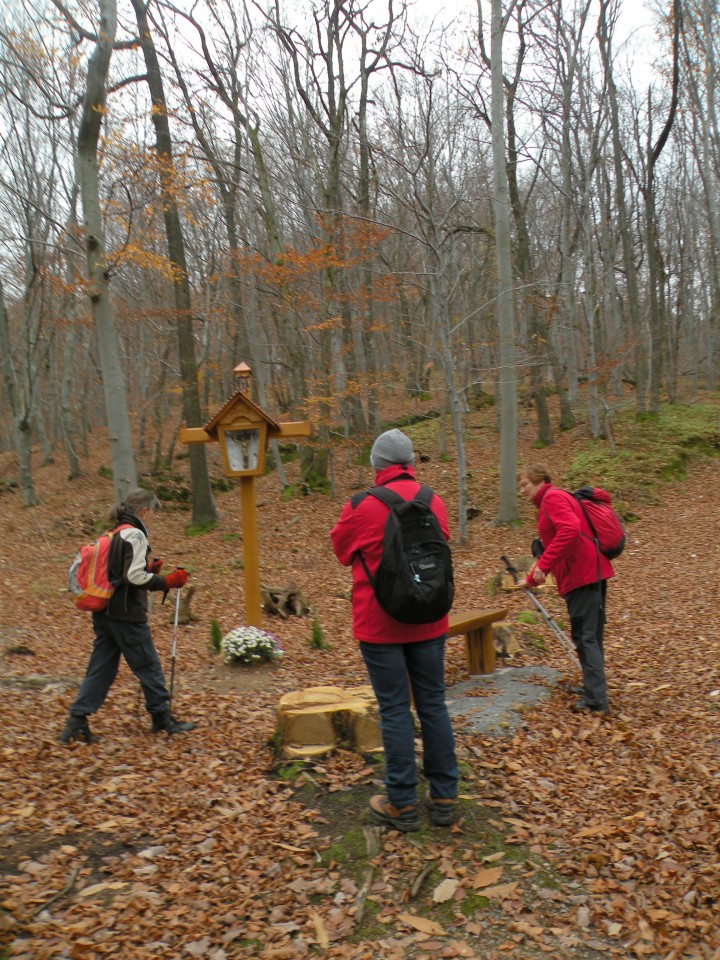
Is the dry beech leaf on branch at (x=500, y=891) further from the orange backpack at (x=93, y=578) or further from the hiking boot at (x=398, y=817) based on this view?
the orange backpack at (x=93, y=578)

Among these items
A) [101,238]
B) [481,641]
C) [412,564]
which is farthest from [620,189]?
[412,564]

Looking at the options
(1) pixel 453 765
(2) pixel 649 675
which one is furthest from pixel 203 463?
(1) pixel 453 765

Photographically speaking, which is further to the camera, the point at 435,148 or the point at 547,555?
the point at 435,148

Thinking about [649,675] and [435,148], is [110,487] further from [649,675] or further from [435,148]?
[649,675]

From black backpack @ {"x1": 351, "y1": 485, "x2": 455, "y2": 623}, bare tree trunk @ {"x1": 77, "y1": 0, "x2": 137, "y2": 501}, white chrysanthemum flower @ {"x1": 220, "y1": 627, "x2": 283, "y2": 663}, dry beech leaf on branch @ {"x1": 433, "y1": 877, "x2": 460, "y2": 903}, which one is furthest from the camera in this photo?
bare tree trunk @ {"x1": 77, "y1": 0, "x2": 137, "y2": 501}

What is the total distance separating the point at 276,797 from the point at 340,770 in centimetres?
44

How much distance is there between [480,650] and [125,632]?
312 cm

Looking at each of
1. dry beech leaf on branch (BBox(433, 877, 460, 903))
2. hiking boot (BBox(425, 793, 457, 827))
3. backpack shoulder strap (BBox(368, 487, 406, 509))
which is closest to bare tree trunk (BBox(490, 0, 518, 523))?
backpack shoulder strap (BBox(368, 487, 406, 509))

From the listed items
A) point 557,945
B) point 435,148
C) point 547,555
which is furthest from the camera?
point 435,148

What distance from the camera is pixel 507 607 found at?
9672mm

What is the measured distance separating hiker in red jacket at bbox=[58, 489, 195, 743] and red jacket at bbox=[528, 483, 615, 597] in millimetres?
2815

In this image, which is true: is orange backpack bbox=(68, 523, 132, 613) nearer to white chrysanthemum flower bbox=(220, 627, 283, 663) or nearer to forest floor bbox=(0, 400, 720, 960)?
forest floor bbox=(0, 400, 720, 960)

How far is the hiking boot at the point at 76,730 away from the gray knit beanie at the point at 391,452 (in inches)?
115

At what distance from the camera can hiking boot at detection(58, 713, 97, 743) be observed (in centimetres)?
502
